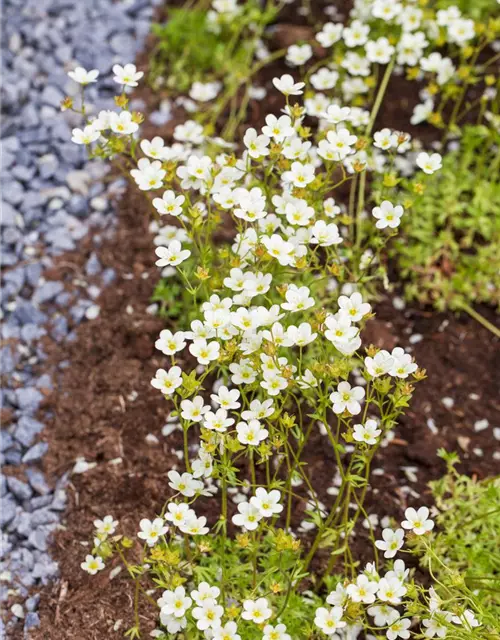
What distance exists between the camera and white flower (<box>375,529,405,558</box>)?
2.39 m

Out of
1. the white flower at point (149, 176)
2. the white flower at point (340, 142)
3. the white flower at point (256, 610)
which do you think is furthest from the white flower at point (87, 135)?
the white flower at point (256, 610)

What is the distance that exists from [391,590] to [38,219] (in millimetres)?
2354

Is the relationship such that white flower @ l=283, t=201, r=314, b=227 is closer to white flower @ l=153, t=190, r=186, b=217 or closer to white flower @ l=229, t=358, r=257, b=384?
white flower @ l=153, t=190, r=186, b=217

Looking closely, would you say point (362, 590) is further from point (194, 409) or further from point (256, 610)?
point (194, 409)

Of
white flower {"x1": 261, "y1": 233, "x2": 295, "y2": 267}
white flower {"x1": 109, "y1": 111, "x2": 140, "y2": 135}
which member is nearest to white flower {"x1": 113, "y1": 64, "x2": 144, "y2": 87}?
white flower {"x1": 109, "y1": 111, "x2": 140, "y2": 135}

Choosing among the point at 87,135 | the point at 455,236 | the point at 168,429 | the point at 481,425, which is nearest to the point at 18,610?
the point at 168,429

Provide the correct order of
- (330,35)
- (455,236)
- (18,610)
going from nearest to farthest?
(18,610) < (330,35) < (455,236)

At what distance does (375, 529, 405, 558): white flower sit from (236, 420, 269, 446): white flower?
0.42 m

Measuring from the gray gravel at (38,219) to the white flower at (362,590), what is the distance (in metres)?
1.03

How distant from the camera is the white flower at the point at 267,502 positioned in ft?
7.58

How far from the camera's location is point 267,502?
2346mm

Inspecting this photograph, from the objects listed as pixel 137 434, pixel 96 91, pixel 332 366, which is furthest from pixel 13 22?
pixel 332 366

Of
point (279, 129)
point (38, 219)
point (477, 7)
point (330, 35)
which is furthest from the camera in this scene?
point (477, 7)

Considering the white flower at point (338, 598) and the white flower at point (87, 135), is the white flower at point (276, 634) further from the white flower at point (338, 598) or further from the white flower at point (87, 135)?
the white flower at point (87, 135)
